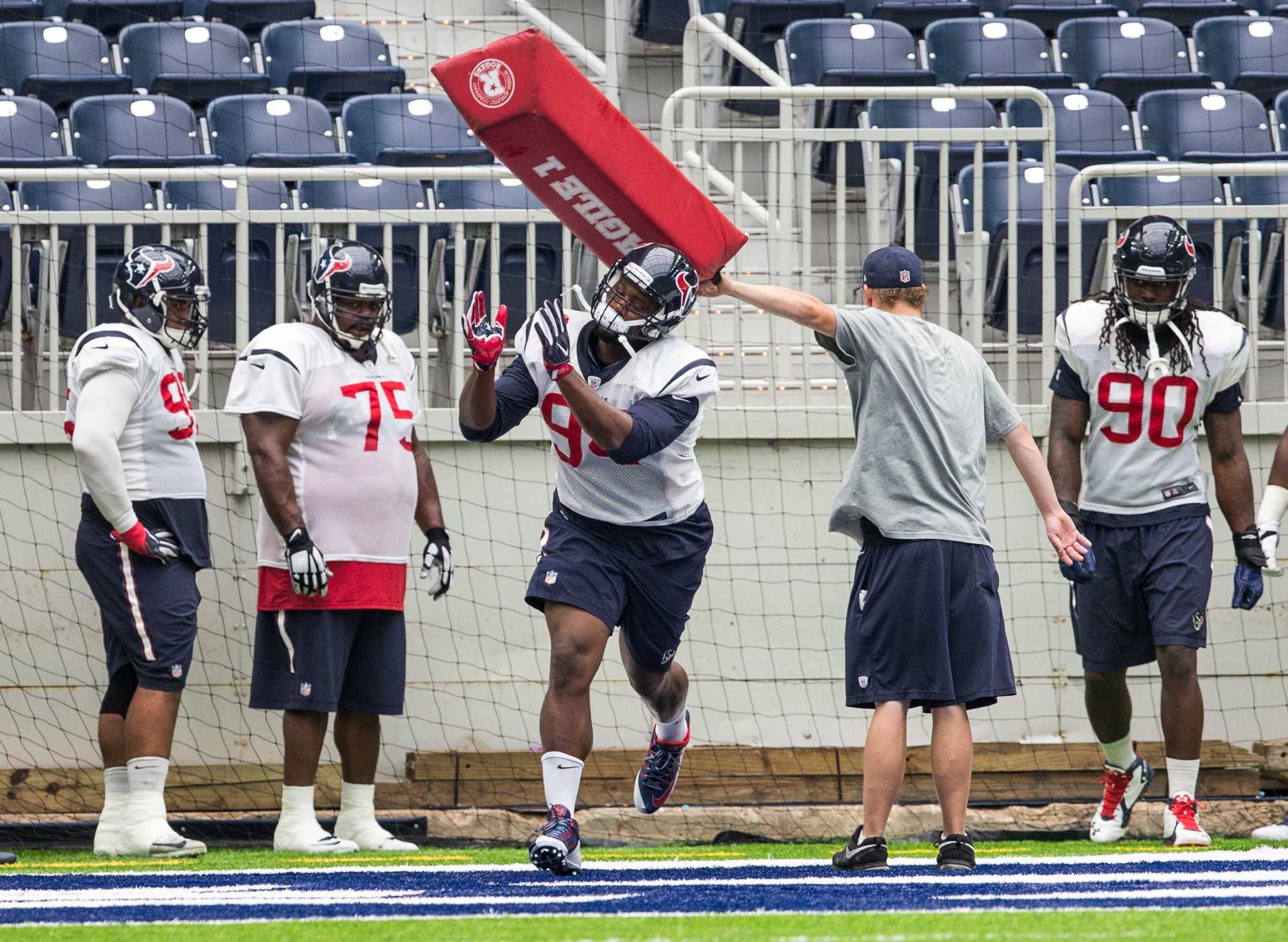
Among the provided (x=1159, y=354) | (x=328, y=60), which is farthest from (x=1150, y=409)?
(x=328, y=60)

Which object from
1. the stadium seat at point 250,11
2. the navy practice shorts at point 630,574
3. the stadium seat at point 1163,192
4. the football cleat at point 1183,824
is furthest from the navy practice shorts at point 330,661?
the stadium seat at point 250,11

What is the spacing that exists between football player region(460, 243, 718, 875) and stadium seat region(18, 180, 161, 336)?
2961mm

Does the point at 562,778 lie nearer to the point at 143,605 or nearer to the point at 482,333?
the point at 482,333

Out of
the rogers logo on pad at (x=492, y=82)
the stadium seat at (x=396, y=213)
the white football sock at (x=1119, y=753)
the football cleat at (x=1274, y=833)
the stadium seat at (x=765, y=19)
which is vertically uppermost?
the stadium seat at (x=765, y=19)

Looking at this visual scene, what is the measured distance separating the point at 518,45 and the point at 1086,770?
355 cm

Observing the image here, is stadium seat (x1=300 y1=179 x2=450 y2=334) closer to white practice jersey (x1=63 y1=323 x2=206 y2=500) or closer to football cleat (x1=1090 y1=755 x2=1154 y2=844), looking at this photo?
white practice jersey (x1=63 y1=323 x2=206 y2=500)

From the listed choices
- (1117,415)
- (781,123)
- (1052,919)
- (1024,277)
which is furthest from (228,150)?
(1052,919)

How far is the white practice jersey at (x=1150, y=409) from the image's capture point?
5.62 m

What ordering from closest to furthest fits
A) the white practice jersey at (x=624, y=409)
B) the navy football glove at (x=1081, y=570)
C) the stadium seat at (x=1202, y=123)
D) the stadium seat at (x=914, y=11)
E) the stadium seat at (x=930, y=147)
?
the white practice jersey at (x=624, y=409), the navy football glove at (x=1081, y=570), the stadium seat at (x=930, y=147), the stadium seat at (x=1202, y=123), the stadium seat at (x=914, y=11)

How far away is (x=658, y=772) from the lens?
573 cm

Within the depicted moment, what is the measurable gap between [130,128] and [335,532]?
13.2 ft

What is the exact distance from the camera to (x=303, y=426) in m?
5.79

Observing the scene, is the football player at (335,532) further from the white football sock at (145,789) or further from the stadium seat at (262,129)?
the stadium seat at (262,129)

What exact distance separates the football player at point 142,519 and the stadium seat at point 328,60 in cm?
401
